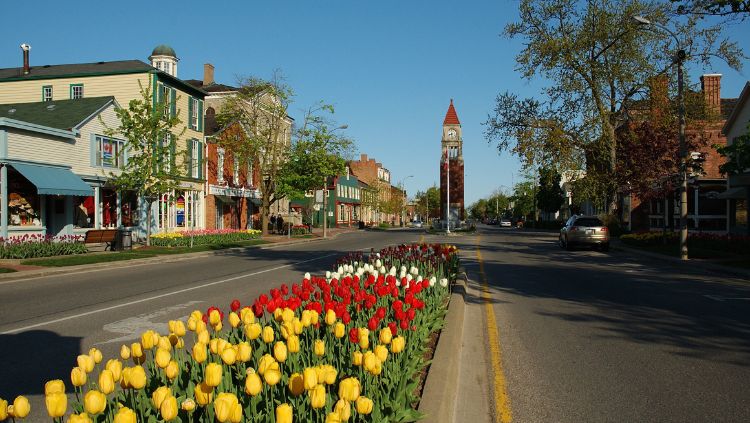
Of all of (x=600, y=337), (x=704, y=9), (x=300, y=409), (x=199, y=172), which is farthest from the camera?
(x=199, y=172)

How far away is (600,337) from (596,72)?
2832 cm

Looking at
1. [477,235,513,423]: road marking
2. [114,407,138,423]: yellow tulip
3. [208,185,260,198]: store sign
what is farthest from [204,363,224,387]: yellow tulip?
[208,185,260,198]: store sign

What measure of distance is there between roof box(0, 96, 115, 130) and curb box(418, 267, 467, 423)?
24.4 metres

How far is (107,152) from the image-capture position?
91.0 ft

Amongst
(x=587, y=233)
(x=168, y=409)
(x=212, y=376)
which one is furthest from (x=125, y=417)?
(x=587, y=233)

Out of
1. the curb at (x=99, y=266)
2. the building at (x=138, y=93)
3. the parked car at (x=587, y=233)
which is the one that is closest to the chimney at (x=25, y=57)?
the building at (x=138, y=93)

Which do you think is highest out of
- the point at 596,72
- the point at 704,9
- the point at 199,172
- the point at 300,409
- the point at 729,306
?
the point at 596,72

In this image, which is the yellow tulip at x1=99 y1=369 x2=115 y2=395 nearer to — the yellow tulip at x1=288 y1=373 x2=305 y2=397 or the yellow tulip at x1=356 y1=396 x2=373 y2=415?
the yellow tulip at x1=288 y1=373 x2=305 y2=397

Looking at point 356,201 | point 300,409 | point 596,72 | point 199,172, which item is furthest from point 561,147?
point 356,201

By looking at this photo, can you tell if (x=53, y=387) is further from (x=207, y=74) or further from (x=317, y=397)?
(x=207, y=74)

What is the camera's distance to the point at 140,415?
3047mm

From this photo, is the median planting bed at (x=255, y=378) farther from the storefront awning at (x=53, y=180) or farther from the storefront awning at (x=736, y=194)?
the storefront awning at (x=736, y=194)

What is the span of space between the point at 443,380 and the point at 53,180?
22585 millimetres

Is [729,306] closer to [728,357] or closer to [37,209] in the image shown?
[728,357]
